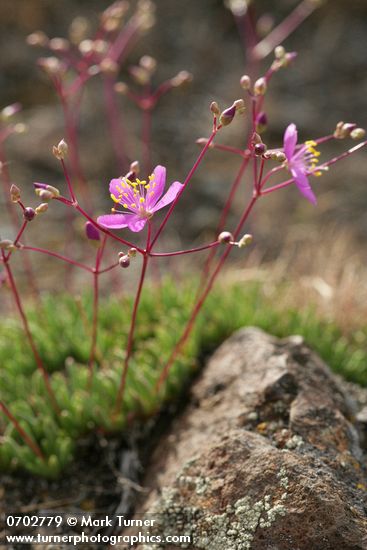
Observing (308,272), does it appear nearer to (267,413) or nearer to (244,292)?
(244,292)

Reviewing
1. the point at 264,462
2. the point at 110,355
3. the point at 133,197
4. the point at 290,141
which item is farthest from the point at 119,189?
the point at 110,355

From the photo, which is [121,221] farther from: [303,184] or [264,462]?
[264,462]

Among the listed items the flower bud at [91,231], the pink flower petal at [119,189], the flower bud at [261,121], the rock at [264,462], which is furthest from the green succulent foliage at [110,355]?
the flower bud at [261,121]

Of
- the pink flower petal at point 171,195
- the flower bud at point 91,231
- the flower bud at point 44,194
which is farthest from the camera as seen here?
the flower bud at point 91,231

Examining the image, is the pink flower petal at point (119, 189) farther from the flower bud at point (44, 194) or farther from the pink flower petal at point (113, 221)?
the flower bud at point (44, 194)

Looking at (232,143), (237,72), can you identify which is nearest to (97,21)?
(237,72)
